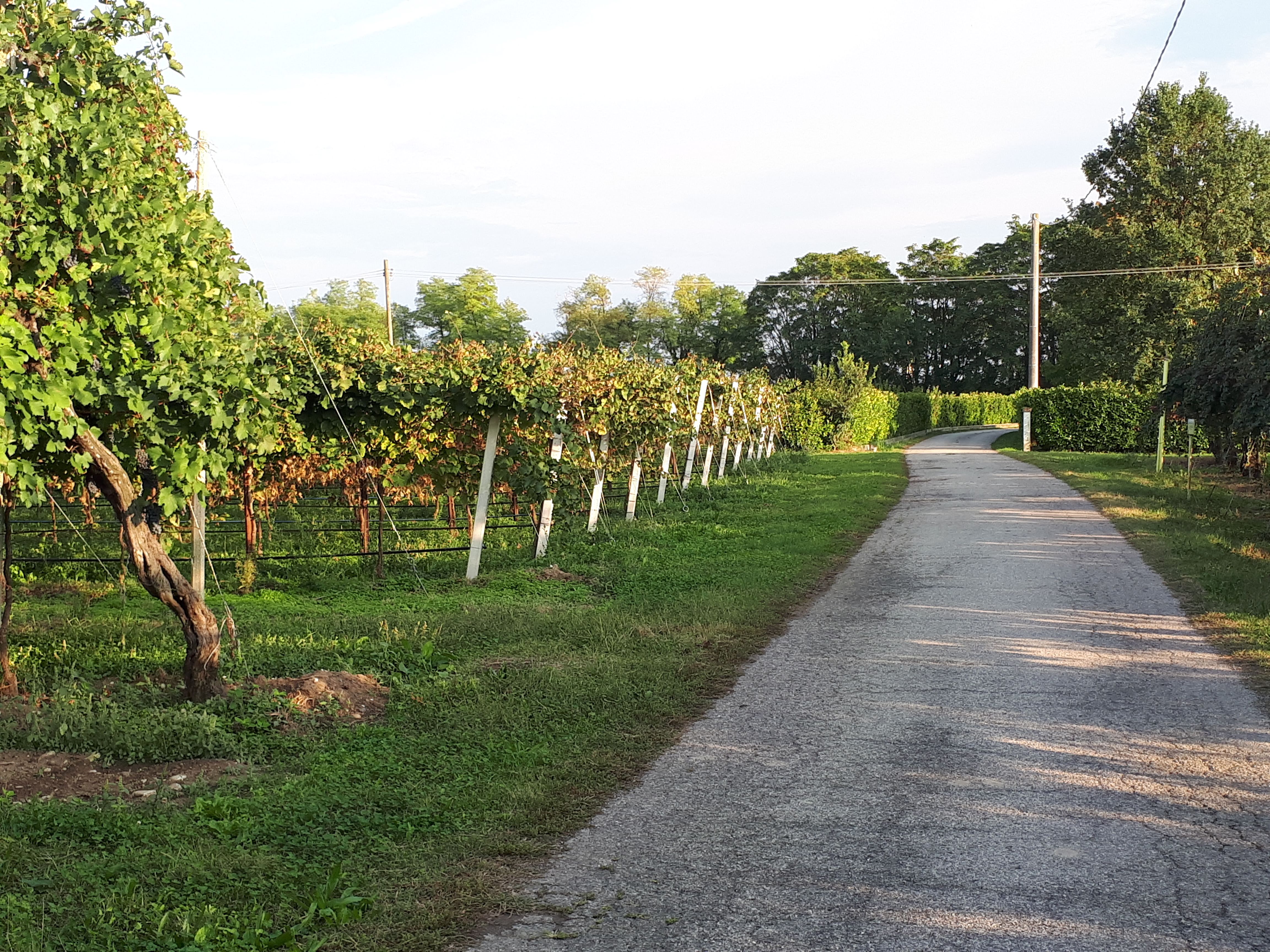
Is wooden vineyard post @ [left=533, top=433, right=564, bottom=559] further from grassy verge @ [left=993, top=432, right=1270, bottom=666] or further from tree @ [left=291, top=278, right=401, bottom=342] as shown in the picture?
tree @ [left=291, top=278, right=401, bottom=342]

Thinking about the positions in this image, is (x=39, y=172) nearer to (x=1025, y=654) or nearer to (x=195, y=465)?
(x=195, y=465)

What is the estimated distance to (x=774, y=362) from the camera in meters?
76.3

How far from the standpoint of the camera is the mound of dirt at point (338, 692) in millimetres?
6027

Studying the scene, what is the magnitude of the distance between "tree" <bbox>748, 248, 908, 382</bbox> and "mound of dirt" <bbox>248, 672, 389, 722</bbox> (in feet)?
226

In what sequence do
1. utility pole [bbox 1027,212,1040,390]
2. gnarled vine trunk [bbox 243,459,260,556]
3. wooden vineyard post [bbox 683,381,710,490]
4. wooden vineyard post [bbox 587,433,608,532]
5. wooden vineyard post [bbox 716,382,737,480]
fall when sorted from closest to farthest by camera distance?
gnarled vine trunk [bbox 243,459,260,556] → wooden vineyard post [bbox 587,433,608,532] → wooden vineyard post [bbox 683,381,710,490] → wooden vineyard post [bbox 716,382,737,480] → utility pole [bbox 1027,212,1040,390]

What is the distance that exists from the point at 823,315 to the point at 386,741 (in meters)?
73.2

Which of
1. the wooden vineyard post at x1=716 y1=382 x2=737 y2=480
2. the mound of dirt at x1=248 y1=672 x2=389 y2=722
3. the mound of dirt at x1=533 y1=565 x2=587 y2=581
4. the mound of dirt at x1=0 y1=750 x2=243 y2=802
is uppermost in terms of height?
the wooden vineyard post at x1=716 y1=382 x2=737 y2=480

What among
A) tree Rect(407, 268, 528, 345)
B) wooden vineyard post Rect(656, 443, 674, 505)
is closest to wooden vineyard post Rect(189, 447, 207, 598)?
wooden vineyard post Rect(656, 443, 674, 505)

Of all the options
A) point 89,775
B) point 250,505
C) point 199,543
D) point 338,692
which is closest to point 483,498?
point 250,505

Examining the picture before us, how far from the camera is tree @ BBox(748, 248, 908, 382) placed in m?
74.1

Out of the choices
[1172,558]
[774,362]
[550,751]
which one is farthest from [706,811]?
[774,362]

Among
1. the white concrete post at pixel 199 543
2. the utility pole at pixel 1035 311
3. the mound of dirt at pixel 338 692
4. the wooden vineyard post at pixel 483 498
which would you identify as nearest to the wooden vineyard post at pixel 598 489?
the wooden vineyard post at pixel 483 498

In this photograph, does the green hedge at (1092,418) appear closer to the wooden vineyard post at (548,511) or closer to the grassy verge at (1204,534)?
the grassy verge at (1204,534)

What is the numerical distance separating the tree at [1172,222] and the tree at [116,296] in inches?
1336
